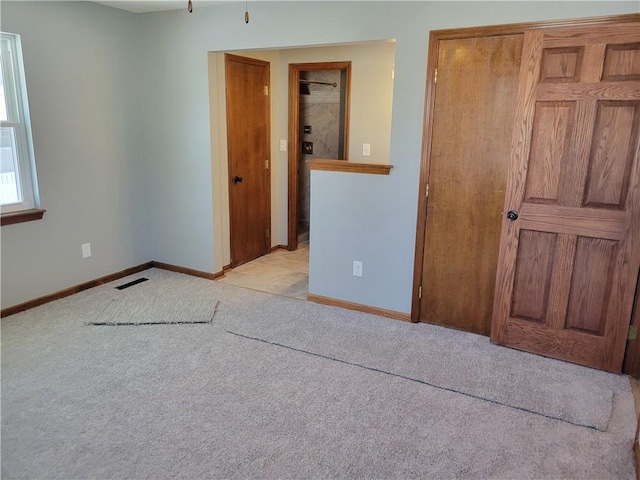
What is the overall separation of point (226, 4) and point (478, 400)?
11.0 feet

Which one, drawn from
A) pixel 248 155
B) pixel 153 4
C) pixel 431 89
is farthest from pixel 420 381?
pixel 153 4

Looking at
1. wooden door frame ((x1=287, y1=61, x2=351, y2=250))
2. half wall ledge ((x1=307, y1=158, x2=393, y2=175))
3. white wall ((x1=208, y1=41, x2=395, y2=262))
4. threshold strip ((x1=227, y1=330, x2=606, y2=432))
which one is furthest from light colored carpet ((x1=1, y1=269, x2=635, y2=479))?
wooden door frame ((x1=287, y1=61, x2=351, y2=250))

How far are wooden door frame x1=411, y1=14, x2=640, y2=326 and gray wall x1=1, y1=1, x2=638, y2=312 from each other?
4 cm

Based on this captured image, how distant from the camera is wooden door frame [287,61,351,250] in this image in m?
4.65

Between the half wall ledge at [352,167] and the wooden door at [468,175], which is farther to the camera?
the half wall ledge at [352,167]

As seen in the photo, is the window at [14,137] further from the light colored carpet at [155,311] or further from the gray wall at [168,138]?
the light colored carpet at [155,311]

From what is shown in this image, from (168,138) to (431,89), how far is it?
7.84 feet

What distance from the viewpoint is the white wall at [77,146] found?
341 centimetres

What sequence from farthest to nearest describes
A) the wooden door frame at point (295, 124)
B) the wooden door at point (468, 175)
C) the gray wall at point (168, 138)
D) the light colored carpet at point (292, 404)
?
the wooden door frame at point (295, 124) < the gray wall at point (168, 138) < the wooden door at point (468, 175) < the light colored carpet at point (292, 404)

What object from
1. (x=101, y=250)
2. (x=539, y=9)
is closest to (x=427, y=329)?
(x=539, y=9)

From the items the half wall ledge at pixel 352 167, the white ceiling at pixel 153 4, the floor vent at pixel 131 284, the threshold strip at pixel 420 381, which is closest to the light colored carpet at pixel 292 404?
the threshold strip at pixel 420 381

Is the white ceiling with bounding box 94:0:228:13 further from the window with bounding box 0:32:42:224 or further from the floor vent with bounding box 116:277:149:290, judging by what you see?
the floor vent with bounding box 116:277:149:290

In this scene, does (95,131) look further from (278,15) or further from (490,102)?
(490,102)

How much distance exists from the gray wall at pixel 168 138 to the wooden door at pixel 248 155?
370 mm
